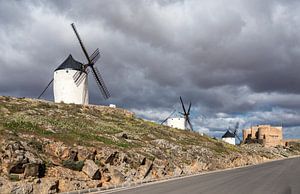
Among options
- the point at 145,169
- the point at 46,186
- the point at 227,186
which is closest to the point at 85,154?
the point at 145,169

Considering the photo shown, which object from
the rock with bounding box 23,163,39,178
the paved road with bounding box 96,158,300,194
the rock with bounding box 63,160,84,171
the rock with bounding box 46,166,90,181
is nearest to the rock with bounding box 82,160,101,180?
the rock with bounding box 63,160,84,171

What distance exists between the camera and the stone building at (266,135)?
156 meters

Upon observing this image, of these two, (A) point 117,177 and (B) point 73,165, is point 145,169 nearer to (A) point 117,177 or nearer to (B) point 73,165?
(A) point 117,177

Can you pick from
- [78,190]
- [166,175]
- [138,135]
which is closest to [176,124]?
[138,135]

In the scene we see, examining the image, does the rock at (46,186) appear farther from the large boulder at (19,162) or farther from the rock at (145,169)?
the rock at (145,169)

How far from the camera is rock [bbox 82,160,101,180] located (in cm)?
2781

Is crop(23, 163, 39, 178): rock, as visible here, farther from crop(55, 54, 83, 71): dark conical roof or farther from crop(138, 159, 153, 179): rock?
crop(55, 54, 83, 71): dark conical roof

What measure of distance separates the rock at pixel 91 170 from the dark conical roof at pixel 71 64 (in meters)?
37.0

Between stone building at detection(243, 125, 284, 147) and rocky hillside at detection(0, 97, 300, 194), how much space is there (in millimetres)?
105656

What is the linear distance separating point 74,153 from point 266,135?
139 meters

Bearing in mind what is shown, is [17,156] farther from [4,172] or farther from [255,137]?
[255,137]

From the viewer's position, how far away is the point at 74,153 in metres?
29.6

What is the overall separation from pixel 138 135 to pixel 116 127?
3.26 meters

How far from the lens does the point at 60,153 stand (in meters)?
29.5
